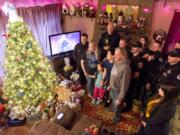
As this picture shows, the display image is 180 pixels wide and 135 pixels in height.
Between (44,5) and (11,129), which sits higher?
(44,5)

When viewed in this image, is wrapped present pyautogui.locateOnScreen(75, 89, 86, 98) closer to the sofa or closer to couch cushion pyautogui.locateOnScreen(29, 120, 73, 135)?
the sofa

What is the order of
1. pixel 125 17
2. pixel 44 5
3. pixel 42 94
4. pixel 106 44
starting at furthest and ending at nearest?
pixel 44 5, pixel 125 17, pixel 106 44, pixel 42 94

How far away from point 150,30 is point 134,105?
1678mm

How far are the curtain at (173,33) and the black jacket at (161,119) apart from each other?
205 cm

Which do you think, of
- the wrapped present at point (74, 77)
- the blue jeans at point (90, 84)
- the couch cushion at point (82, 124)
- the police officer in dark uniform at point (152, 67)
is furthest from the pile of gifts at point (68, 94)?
the police officer in dark uniform at point (152, 67)

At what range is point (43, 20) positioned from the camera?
196 inches

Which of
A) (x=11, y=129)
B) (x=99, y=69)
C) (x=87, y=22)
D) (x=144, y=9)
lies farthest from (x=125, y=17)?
(x=11, y=129)

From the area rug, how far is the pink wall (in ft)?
6.21

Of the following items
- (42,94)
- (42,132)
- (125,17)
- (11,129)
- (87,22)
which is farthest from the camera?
(87,22)

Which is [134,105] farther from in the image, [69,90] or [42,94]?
[42,94]

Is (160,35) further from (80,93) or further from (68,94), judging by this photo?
(68,94)

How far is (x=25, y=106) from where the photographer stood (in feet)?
12.2

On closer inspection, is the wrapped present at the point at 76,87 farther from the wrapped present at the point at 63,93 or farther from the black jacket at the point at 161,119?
the black jacket at the point at 161,119

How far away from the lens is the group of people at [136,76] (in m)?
2.33
